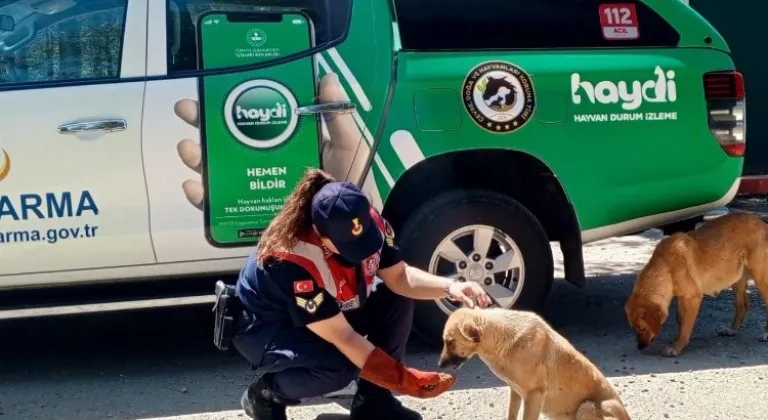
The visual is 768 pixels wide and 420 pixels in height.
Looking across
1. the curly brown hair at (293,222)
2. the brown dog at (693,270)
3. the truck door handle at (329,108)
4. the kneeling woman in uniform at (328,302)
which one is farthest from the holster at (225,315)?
the brown dog at (693,270)

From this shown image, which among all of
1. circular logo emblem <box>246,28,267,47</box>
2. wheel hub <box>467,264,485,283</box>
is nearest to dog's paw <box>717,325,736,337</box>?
wheel hub <box>467,264,485,283</box>

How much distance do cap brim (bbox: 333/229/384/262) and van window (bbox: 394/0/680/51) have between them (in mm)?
1535

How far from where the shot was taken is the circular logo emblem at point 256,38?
4393 millimetres

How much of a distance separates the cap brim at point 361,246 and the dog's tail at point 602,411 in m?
0.91

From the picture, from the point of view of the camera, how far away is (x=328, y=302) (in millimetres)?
3291

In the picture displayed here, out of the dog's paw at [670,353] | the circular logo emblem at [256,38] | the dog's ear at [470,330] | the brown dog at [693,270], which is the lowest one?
the dog's paw at [670,353]

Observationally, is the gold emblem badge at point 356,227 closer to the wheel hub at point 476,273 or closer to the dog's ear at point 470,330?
the dog's ear at point 470,330

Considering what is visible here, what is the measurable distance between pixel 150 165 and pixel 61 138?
0.40 m

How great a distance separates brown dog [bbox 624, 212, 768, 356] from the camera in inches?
183

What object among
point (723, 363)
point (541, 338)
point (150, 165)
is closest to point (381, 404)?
point (541, 338)

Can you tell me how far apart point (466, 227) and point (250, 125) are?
1117 mm

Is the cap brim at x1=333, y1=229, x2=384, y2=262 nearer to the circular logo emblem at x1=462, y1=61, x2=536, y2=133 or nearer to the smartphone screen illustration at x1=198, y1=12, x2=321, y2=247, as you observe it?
the smartphone screen illustration at x1=198, y1=12, x2=321, y2=247

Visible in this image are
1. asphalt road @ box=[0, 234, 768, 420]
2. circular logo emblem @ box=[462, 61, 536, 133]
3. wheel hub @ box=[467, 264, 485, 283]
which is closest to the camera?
asphalt road @ box=[0, 234, 768, 420]

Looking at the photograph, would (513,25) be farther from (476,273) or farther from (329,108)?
(476,273)
